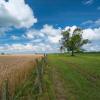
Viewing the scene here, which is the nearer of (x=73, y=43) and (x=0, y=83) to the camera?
(x=0, y=83)

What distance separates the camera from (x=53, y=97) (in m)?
11.2

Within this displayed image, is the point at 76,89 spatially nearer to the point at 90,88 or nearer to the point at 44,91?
the point at 90,88

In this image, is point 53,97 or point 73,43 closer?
point 53,97

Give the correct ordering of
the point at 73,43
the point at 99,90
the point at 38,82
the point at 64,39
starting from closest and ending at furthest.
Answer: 1. the point at 38,82
2. the point at 99,90
3. the point at 73,43
4. the point at 64,39

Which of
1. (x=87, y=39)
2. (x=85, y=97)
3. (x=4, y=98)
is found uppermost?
(x=87, y=39)

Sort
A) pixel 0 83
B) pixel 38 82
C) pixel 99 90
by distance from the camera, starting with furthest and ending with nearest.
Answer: pixel 99 90, pixel 38 82, pixel 0 83

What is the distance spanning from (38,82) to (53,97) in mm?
1434

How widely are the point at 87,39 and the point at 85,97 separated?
294ft

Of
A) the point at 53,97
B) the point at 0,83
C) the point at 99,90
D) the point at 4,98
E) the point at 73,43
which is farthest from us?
the point at 73,43

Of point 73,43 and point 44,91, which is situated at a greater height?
point 73,43

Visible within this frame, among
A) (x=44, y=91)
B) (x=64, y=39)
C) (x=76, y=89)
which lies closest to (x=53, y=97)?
(x=44, y=91)

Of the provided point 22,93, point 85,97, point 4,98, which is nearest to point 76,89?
point 85,97

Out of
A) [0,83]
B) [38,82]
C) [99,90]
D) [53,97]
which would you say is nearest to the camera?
[0,83]

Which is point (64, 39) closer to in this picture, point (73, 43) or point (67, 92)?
point (73, 43)
